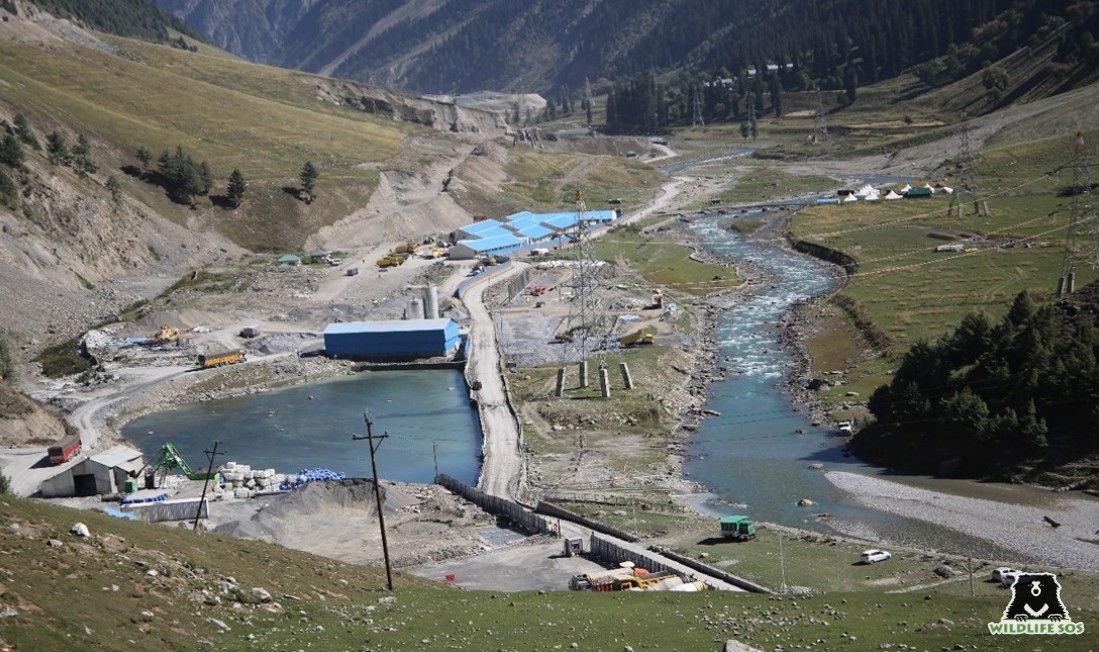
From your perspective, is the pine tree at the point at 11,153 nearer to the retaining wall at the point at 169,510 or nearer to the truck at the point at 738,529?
the retaining wall at the point at 169,510

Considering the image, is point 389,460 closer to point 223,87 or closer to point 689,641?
point 689,641

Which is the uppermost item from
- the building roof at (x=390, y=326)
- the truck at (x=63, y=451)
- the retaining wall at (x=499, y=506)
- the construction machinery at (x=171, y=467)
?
the building roof at (x=390, y=326)

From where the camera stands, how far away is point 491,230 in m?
114

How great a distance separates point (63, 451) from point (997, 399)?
36.1 metres

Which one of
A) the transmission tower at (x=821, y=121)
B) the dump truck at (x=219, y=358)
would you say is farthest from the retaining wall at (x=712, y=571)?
the transmission tower at (x=821, y=121)

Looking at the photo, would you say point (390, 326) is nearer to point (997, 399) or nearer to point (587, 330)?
point (587, 330)

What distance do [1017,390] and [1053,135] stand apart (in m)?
86.1

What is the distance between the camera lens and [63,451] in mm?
51750

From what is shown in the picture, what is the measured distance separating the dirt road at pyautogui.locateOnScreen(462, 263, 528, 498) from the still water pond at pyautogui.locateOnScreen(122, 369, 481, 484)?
0.83m

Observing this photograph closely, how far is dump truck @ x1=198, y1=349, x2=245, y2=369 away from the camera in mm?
71250

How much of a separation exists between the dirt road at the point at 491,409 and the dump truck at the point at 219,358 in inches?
506

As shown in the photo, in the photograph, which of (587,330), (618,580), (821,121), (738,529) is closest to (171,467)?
(738,529)

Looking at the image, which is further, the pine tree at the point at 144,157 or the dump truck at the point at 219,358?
the pine tree at the point at 144,157

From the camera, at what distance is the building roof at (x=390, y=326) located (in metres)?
74.6
